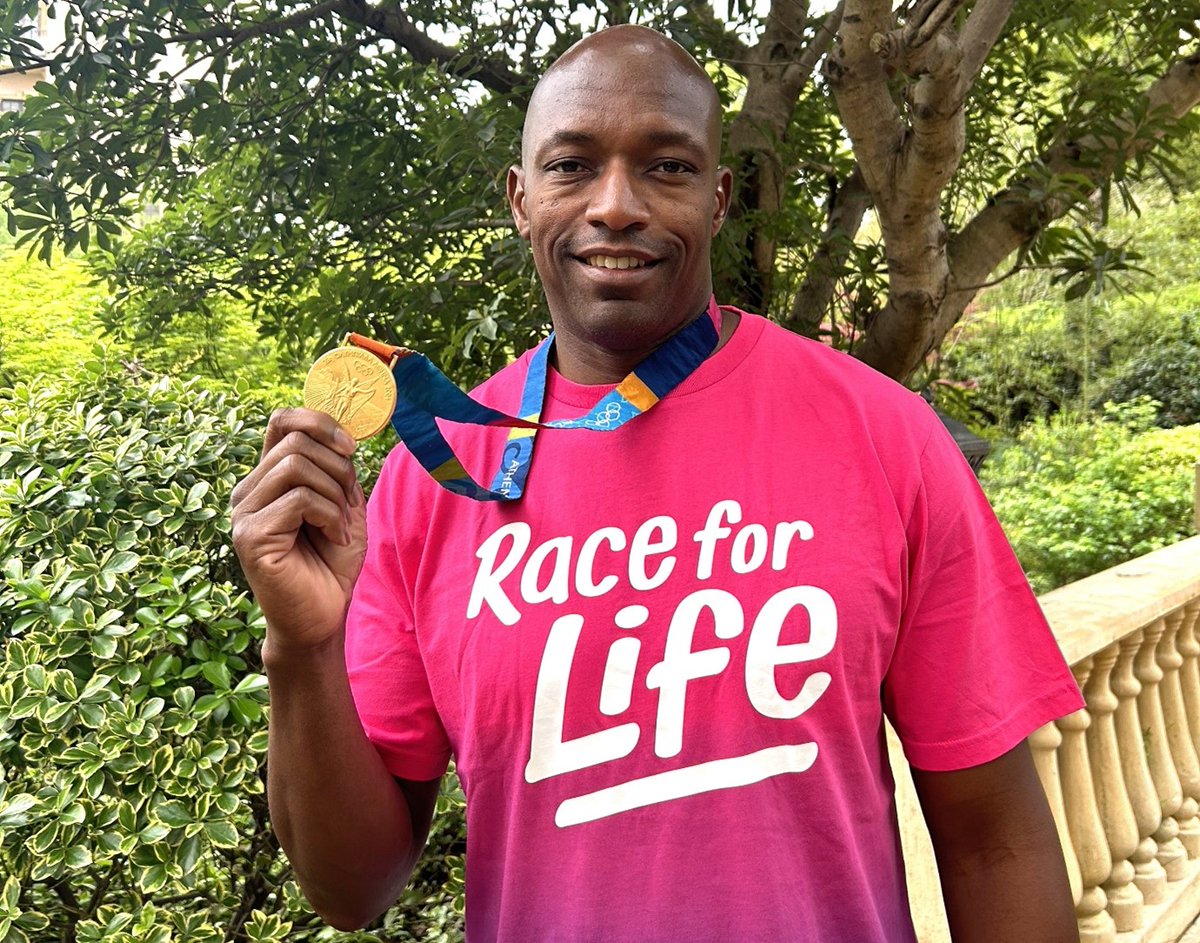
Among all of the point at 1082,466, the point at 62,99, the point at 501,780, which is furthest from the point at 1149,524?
the point at 501,780

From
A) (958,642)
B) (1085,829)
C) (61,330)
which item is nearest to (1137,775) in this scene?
(1085,829)

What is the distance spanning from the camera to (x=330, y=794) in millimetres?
1424

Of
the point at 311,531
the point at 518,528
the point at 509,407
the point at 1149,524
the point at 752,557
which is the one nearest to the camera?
the point at 311,531

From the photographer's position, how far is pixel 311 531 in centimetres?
128

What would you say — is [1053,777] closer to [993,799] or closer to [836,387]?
[993,799]

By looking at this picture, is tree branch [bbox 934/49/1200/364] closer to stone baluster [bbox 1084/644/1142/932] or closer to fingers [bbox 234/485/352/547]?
stone baluster [bbox 1084/644/1142/932]

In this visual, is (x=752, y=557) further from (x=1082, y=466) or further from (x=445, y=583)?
(x=1082, y=466)

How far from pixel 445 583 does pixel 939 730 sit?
2.15 ft

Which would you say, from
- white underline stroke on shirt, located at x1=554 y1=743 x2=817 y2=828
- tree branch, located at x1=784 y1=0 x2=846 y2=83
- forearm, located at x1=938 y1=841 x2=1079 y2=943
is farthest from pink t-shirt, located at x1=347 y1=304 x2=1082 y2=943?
tree branch, located at x1=784 y1=0 x2=846 y2=83

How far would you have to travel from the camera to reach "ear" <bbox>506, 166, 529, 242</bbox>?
1.61 metres

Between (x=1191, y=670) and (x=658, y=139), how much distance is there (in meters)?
3.13

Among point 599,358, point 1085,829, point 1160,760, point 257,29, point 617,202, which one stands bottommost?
point 1085,829

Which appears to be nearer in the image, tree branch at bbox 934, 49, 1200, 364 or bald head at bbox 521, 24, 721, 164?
bald head at bbox 521, 24, 721, 164

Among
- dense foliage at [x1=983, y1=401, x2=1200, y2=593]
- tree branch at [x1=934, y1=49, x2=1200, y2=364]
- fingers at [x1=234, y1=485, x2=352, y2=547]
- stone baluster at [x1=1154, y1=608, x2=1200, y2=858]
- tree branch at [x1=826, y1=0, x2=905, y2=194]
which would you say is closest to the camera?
fingers at [x1=234, y1=485, x2=352, y2=547]
